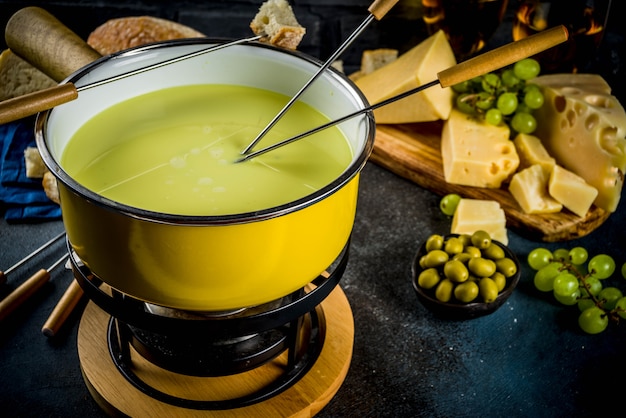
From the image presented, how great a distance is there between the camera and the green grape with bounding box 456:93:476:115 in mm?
1709

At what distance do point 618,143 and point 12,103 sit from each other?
127 cm

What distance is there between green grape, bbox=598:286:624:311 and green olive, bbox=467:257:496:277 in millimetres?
238

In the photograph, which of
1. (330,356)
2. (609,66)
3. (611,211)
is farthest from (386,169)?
(609,66)

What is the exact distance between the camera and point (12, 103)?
2.65 ft

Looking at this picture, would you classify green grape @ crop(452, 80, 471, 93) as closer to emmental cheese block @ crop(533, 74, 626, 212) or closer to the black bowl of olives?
emmental cheese block @ crop(533, 74, 626, 212)

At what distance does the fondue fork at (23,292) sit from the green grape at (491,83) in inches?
41.3

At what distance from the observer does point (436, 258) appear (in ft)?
4.45

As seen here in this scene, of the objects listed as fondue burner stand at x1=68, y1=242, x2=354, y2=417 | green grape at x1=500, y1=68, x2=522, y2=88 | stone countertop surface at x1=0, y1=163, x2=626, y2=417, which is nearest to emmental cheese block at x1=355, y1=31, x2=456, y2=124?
green grape at x1=500, y1=68, x2=522, y2=88

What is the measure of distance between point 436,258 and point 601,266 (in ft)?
1.17

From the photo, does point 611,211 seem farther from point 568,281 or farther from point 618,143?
point 568,281

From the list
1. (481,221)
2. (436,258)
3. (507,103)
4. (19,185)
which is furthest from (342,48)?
(19,185)

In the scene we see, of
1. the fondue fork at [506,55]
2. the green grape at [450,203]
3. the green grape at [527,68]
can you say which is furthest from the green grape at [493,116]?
the fondue fork at [506,55]

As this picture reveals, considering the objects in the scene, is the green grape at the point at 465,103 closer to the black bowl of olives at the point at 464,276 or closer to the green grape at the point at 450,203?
the green grape at the point at 450,203

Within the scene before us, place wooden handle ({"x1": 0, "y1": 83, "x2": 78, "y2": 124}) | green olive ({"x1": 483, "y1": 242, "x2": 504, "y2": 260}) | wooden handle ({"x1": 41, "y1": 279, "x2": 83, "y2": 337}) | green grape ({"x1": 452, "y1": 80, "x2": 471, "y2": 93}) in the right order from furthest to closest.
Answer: green grape ({"x1": 452, "y1": 80, "x2": 471, "y2": 93})
green olive ({"x1": 483, "y1": 242, "x2": 504, "y2": 260})
wooden handle ({"x1": 41, "y1": 279, "x2": 83, "y2": 337})
wooden handle ({"x1": 0, "y1": 83, "x2": 78, "y2": 124})
